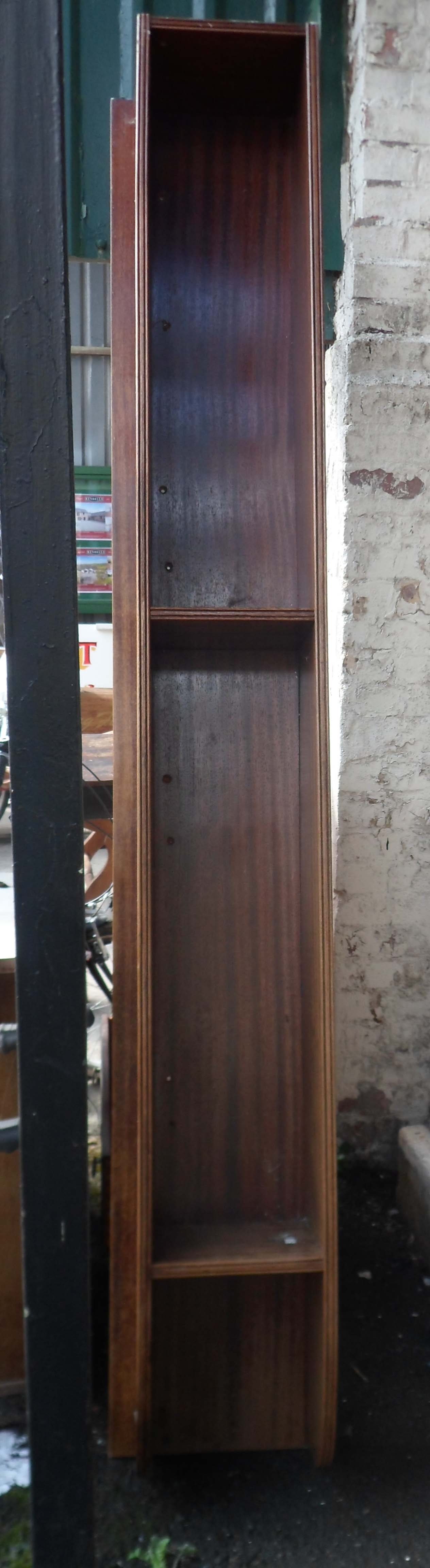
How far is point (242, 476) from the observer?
1.65 m

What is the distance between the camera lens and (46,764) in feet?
2.95

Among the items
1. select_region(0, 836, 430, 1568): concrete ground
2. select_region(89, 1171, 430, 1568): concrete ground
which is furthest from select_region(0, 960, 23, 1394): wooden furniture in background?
select_region(89, 1171, 430, 1568): concrete ground

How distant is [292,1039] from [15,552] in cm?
105

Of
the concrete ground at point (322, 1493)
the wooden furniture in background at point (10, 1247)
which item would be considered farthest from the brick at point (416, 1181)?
the wooden furniture in background at point (10, 1247)

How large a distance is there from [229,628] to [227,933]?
503mm

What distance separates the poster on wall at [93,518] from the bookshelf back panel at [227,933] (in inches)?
235

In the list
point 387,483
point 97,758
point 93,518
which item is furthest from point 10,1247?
point 93,518

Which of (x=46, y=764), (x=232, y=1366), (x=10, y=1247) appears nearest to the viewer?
(x=46, y=764)

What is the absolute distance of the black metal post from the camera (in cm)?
83

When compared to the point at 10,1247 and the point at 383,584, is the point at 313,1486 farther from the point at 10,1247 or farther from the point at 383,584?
the point at 383,584

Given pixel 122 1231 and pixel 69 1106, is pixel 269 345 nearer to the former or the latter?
pixel 69 1106

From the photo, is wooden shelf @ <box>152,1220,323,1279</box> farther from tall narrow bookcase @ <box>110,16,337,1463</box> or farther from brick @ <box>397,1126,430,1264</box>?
brick @ <box>397,1126,430,1264</box>

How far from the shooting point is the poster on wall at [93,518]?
24.2ft

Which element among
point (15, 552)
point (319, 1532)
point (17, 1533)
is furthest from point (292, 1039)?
point (15, 552)
